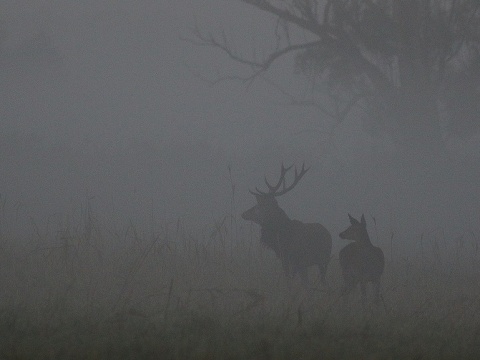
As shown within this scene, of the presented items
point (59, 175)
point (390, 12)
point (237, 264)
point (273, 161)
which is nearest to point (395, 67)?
point (390, 12)

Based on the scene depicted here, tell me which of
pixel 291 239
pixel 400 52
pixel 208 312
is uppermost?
pixel 400 52

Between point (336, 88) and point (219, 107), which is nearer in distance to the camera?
point (336, 88)

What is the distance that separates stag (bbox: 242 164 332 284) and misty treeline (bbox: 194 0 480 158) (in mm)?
10904

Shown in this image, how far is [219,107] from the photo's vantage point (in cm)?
4341

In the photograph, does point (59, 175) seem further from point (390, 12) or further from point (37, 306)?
point (37, 306)

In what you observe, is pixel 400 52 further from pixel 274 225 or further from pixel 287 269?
pixel 287 269

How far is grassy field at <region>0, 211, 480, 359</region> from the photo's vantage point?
4379 millimetres

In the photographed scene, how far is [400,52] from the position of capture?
20.1 m

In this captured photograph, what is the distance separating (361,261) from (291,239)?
166 cm

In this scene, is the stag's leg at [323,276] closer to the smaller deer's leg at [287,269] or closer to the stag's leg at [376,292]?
the smaller deer's leg at [287,269]

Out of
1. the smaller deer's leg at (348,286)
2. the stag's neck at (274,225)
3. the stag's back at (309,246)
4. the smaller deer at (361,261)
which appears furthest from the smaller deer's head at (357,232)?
the stag's neck at (274,225)

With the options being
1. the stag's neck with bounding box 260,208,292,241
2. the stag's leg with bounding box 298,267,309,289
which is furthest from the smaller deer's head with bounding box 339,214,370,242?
the stag's neck with bounding box 260,208,292,241

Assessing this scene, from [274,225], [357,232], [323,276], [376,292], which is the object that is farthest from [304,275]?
[376,292]

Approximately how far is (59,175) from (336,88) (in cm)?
960
